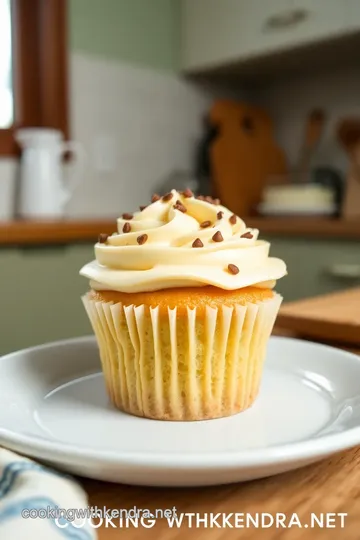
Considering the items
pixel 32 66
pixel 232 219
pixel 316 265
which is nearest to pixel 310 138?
pixel 316 265

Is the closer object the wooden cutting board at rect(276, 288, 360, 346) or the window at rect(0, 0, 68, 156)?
the wooden cutting board at rect(276, 288, 360, 346)

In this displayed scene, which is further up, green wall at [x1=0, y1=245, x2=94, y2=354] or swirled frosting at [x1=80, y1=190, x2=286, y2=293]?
swirled frosting at [x1=80, y1=190, x2=286, y2=293]

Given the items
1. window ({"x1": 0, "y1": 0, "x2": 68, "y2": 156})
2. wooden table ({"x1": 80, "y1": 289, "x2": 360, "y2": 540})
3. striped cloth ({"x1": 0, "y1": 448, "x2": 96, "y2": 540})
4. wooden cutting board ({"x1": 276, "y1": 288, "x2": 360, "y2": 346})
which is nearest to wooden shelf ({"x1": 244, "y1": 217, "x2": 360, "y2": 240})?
window ({"x1": 0, "y1": 0, "x2": 68, "y2": 156})

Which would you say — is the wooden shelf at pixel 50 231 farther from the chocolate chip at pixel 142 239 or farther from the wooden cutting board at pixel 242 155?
the chocolate chip at pixel 142 239

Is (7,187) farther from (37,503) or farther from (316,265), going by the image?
(37,503)

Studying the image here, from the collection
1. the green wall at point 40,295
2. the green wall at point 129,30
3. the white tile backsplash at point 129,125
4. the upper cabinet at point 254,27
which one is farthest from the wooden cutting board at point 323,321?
the green wall at point 129,30

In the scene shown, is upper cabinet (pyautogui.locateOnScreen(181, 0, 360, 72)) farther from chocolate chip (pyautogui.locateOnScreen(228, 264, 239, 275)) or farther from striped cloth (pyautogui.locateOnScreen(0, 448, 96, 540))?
striped cloth (pyautogui.locateOnScreen(0, 448, 96, 540))
